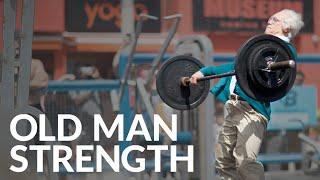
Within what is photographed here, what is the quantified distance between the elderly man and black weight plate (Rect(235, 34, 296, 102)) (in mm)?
171

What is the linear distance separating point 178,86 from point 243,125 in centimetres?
45

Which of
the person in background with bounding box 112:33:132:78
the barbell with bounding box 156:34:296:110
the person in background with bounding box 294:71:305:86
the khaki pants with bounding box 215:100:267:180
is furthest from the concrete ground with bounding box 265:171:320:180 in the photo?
the barbell with bounding box 156:34:296:110

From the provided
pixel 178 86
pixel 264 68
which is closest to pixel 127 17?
pixel 178 86

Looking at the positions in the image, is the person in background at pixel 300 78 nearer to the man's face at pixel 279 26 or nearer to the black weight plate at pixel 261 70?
the man's face at pixel 279 26

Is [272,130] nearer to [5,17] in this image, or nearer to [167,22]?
[167,22]

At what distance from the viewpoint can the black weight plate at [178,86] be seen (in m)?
3.81

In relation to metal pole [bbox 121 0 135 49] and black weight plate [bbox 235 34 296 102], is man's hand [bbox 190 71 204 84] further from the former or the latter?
metal pole [bbox 121 0 135 49]

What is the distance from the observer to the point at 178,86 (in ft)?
12.6

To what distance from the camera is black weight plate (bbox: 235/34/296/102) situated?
10.8ft

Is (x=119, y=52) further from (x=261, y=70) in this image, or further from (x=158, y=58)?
(x=261, y=70)

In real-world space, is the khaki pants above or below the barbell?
below

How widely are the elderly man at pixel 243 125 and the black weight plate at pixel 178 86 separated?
18 centimetres

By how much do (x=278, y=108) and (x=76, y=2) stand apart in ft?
6.92

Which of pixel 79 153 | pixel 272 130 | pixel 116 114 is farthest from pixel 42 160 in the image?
pixel 272 130
